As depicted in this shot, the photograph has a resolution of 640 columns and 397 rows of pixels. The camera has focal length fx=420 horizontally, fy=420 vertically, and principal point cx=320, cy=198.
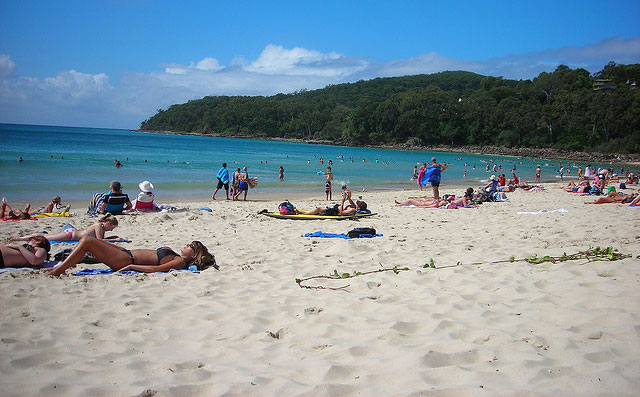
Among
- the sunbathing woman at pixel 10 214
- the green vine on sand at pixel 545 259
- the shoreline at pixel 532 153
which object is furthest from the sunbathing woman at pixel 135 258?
the shoreline at pixel 532 153

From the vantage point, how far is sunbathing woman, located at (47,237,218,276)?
5.10 meters

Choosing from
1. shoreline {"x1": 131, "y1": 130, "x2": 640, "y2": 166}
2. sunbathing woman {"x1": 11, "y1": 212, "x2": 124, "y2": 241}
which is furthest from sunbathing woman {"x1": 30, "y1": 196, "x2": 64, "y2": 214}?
shoreline {"x1": 131, "y1": 130, "x2": 640, "y2": 166}

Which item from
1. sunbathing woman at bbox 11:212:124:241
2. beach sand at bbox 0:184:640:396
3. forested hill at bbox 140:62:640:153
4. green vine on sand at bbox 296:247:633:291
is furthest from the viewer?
forested hill at bbox 140:62:640:153

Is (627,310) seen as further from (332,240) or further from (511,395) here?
(332,240)

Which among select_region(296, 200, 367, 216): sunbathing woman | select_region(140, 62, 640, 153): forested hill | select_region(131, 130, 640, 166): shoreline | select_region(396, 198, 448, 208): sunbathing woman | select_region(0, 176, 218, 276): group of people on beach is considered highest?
select_region(140, 62, 640, 153): forested hill

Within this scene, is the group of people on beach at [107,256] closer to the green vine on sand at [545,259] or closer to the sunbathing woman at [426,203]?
the green vine on sand at [545,259]

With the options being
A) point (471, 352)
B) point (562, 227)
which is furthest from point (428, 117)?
point (471, 352)

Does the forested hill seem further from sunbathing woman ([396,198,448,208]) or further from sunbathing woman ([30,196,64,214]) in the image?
sunbathing woman ([30,196,64,214])

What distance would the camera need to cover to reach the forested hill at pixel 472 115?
72312 mm

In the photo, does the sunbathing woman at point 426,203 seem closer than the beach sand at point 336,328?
No

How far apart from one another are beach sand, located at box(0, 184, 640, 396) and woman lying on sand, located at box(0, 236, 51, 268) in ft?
1.42

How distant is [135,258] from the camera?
5.46 m

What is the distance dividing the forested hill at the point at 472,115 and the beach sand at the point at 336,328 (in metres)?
77.1

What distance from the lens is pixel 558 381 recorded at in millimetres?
2334
